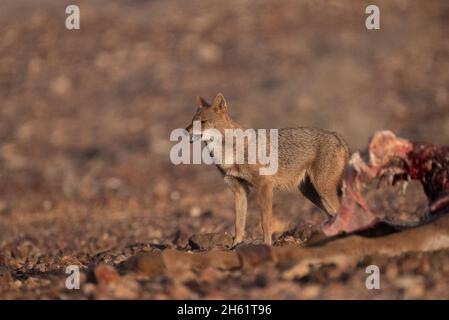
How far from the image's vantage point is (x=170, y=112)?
20.8 meters

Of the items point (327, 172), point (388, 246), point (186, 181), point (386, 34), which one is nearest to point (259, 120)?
point (186, 181)

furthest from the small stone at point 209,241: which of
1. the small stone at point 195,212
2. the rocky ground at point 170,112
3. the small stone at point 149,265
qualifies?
the small stone at point 195,212

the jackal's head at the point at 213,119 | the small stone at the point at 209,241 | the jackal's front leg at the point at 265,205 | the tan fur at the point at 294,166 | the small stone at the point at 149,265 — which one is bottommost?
the small stone at the point at 149,265

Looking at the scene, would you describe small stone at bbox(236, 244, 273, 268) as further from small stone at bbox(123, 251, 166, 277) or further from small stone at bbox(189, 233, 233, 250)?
small stone at bbox(189, 233, 233, 250)

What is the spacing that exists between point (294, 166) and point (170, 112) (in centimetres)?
1193

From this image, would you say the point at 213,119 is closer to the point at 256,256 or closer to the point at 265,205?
the point at 265,205

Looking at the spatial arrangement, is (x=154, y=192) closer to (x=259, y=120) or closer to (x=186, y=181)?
(x=186, y=181)

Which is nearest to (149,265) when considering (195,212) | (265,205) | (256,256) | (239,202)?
(256,256)

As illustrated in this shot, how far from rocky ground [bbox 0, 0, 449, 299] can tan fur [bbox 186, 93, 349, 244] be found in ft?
2.20

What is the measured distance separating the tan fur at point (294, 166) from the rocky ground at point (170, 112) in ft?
2.20

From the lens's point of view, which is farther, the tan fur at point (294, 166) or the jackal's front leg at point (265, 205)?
the tan fur at point (294, 166)

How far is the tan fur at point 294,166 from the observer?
895 cm

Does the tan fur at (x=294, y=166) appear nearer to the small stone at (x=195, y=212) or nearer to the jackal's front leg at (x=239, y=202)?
the jackal's front leg at (x=239, y=202)

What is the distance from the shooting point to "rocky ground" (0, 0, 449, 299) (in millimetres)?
5598
